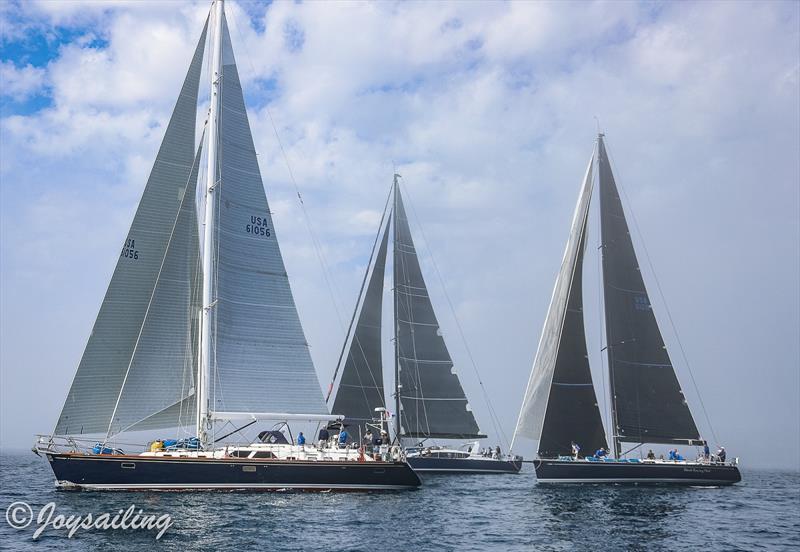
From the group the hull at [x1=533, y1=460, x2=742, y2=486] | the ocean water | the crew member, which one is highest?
the crew member

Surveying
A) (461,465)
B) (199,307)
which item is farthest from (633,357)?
(199,307)

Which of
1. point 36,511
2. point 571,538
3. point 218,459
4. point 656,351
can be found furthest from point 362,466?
point 656,351

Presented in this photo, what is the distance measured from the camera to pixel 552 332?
1582 inches

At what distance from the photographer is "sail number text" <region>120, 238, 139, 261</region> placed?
2984 centimetres

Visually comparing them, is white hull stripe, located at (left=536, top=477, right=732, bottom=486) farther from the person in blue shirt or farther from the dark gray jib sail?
the dark gray jib sail

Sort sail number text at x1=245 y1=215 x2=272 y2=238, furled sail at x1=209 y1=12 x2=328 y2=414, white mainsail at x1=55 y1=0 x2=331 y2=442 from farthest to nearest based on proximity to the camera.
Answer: sail number text at x1=245 y1=215 x2=272 y2=238 → furled sail at x1=209 y1=12 x2=328 y2=414 → white mainsail at x1=55 y1=0 x2=331 y2=442

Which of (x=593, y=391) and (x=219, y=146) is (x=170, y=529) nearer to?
(x=219, y=146)

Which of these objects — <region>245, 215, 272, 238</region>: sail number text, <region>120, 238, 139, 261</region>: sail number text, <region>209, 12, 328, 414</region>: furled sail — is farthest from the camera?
<region>245, 215, 272, 238</region>: sail number text

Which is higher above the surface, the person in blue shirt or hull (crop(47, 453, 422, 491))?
the person in blue shirt

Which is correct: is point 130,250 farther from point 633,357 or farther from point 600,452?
point 633,357

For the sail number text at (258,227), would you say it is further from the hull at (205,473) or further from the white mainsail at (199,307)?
the hull at (205,473)

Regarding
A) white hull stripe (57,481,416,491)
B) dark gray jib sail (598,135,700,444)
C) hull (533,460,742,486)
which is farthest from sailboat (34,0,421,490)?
dark gray jib sail (598,135,700,444)

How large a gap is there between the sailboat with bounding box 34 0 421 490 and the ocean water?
1.00 meters

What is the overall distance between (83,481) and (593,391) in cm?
2401
